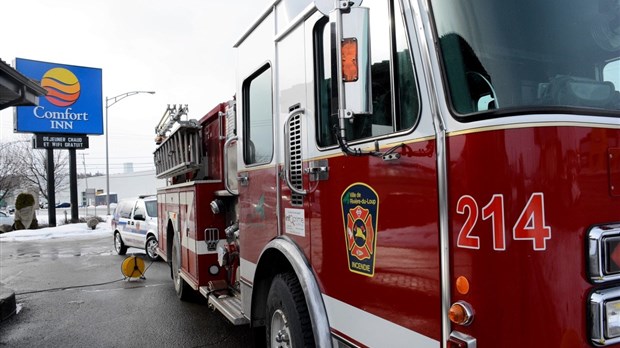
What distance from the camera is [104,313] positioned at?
22.7 feet

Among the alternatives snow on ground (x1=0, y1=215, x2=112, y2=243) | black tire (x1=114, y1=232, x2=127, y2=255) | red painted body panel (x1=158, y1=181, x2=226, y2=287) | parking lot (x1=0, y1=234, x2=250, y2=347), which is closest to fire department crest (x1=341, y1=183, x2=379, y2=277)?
parking lot (x1=0, y1=234, x2=250, y2=347)

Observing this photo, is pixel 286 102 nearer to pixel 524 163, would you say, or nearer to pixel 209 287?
pixel 524 163

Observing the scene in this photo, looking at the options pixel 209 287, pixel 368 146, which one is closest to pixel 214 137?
pixel 209 287

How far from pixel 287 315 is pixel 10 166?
45.6 meters

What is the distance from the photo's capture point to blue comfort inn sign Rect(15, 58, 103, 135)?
23.3 m

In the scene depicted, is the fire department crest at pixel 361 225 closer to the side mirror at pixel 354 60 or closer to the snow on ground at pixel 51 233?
the side mirror at pixel 354 60

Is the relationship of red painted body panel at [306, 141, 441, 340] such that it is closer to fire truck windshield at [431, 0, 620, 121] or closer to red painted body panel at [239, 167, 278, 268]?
fire truck windshield at [431, 0, 620, 121]

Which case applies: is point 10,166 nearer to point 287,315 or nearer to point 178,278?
point 178,278

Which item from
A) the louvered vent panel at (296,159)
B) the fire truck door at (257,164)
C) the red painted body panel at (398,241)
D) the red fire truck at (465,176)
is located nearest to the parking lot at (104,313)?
the fire truck door at (257,164)

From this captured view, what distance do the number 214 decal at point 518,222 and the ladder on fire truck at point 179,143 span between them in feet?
16.5

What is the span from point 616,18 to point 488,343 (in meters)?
1.57

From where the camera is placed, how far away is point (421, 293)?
204cm

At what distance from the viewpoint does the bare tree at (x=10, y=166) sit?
39656mm

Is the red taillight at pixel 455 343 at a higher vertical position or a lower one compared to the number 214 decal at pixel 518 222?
lower
